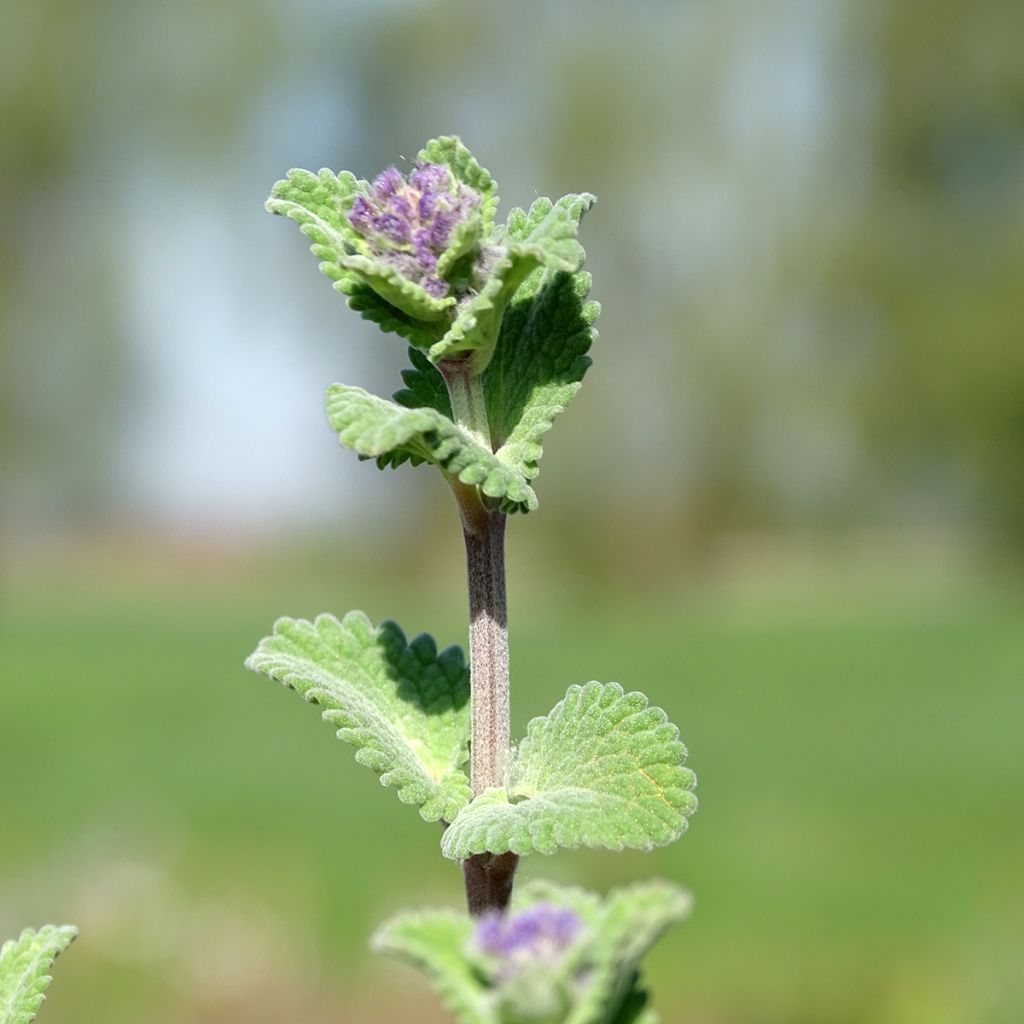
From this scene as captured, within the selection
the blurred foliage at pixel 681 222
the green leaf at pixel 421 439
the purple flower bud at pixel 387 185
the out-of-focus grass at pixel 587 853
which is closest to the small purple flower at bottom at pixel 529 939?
the green leaf at pixel 421 439

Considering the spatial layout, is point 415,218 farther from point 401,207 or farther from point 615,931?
point 615,931

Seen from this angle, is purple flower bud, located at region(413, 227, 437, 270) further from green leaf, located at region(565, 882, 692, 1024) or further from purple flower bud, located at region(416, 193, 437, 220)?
green leaf, located at region(565, 882, 692, 1024)

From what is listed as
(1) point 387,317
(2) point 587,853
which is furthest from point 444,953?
(2) point 587,853

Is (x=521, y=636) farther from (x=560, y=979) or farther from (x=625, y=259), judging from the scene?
(x=560, y=979)

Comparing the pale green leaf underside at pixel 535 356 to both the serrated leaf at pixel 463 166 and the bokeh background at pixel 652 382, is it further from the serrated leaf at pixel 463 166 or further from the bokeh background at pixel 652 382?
the bokeh background at pixel 652 382

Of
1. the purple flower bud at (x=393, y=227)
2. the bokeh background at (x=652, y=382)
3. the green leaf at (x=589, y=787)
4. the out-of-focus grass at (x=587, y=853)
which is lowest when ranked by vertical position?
the green leaf at (x=589, y=787)

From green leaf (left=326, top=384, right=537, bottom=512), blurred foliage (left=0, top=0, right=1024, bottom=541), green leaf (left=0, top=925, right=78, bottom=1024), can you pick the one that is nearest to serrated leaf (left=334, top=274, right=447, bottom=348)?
green leaf (left=326, top=384, right=537, bottom=512)

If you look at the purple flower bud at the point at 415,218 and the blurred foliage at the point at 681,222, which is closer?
the purple flower bud at the point at 415,218
